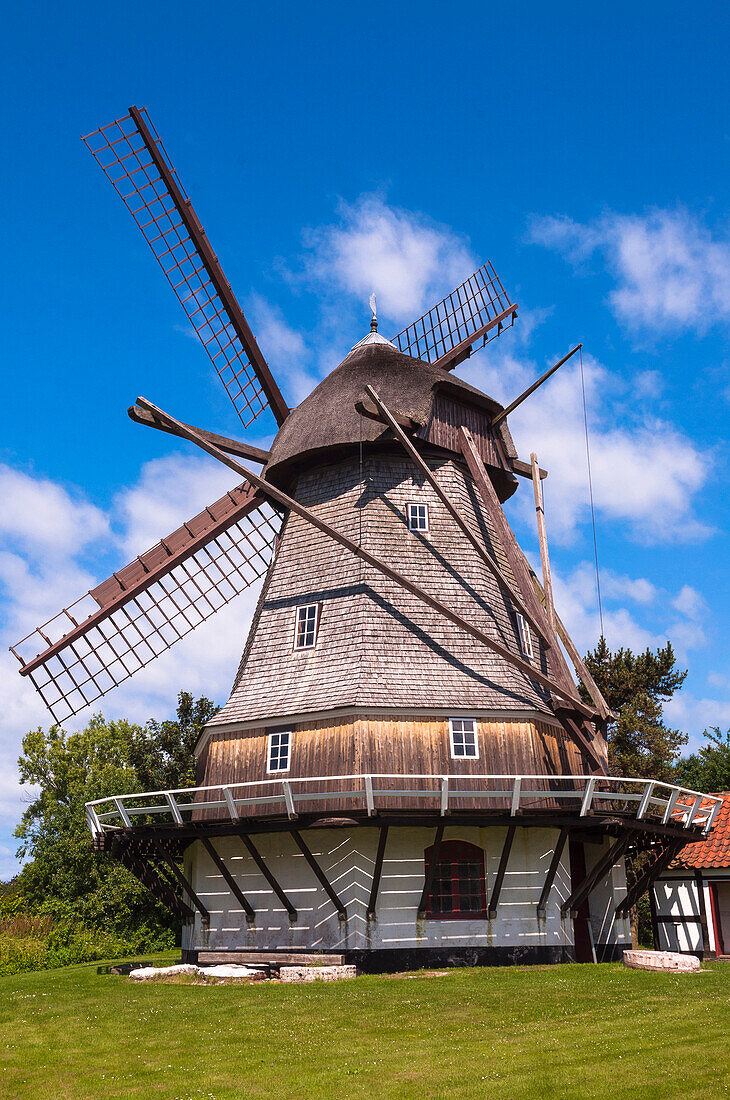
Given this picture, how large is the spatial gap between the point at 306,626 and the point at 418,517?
358 centimetres

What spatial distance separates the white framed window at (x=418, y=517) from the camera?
69.1 feet

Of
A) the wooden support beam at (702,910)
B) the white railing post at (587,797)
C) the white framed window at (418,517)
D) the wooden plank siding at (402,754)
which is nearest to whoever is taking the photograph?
the white railing post at (587,797)

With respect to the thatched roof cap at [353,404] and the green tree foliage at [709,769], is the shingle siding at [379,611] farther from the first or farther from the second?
the green tree foliage at [709,769]

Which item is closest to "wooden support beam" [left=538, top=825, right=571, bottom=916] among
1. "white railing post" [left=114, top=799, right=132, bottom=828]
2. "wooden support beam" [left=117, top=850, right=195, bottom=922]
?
"wooden support beam" [left=117, top=850, right=195, bottom=922]

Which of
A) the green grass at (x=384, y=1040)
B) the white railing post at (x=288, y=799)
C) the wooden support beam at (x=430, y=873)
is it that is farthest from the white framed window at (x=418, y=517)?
the green grass at (x=384, y=1040)

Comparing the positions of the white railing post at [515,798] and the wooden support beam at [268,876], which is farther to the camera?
the wooden support beam at [268,876]

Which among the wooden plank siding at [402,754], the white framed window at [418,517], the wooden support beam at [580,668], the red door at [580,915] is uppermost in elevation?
the white framed window at [418,517]

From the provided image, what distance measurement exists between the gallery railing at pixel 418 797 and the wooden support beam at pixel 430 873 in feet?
1.55

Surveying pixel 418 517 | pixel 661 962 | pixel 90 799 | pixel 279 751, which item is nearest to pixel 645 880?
pixel 661 962

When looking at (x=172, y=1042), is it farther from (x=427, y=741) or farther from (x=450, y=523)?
(x=450, y=523)

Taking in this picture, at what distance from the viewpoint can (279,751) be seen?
18.6m

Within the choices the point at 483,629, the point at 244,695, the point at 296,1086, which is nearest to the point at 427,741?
the point at 483,629

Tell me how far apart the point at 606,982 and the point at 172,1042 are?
22.8 ft

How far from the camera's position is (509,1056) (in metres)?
9.79
